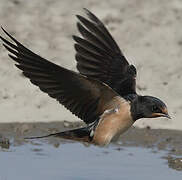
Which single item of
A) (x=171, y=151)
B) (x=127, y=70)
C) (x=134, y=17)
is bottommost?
(x=171, y=151)

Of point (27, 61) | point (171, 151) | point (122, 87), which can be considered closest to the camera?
point (27, 61)

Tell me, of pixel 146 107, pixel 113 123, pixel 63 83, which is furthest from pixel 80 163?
pixel 63 83

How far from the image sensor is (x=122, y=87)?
715 centimetres

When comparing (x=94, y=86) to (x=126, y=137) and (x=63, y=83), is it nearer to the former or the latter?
(x=63, y=83)

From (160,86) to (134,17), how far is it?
1.71 m

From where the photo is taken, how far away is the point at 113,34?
10906 mm

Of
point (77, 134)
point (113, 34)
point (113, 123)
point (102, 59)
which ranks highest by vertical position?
point (113, 34)

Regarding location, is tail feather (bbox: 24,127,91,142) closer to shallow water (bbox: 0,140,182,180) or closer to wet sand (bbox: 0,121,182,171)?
shallow water (bbox: 0,140,182,180)

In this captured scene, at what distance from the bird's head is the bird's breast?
0.05 m

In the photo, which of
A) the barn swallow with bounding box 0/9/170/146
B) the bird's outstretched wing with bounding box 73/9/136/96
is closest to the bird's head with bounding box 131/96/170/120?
the barn swallow with bounding box 0/9/170/146

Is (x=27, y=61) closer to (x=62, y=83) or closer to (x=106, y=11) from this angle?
(x=62, y=83)

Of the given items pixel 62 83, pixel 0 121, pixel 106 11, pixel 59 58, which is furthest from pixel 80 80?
pixel 106 11

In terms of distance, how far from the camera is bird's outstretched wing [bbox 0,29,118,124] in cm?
628

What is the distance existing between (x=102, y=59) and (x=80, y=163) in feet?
3.40
